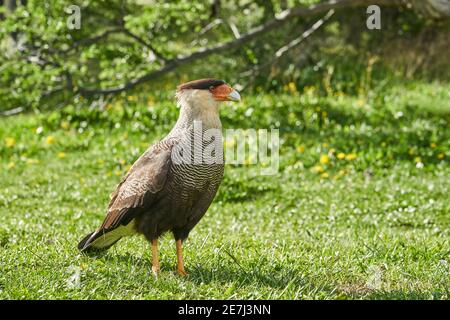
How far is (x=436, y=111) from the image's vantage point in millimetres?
9891

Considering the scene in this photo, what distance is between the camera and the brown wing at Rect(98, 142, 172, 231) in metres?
3.89

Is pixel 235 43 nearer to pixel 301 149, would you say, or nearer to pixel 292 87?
pixel 301 149

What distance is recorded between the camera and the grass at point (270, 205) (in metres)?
3.80

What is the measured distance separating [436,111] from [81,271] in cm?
723

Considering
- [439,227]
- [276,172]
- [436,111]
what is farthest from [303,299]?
[436,111]

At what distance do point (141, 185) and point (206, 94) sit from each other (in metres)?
0.62

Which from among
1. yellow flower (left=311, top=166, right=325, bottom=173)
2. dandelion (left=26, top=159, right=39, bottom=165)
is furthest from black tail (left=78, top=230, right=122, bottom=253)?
dandelion (left=26, top=159, right=39, bottom=165)

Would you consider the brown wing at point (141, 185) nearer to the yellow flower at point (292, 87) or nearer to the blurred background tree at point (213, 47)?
the blurred background tree at point (213, 47)

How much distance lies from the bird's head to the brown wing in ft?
0.94

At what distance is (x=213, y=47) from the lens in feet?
29.8

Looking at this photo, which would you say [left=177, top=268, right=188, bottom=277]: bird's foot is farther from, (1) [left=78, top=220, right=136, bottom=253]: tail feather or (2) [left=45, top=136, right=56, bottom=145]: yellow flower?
(2) [left=45, top=136, right=56, bottom=145]: yellow flower

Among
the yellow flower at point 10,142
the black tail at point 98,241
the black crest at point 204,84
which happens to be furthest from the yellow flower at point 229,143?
the black crest at point 204,84

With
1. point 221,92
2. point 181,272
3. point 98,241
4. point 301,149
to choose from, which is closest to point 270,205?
point 301,149
